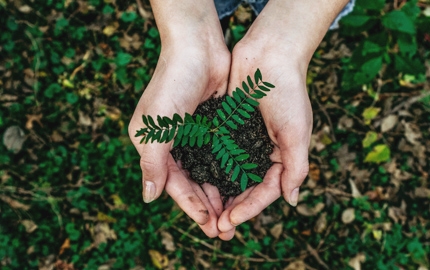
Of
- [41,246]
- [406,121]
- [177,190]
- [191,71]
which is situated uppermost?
[191,71]

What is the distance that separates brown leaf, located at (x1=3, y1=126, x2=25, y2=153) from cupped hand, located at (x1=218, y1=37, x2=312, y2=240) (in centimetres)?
229

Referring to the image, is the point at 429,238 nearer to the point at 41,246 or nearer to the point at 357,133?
the point at 357,133

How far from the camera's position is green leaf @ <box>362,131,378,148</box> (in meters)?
4.01

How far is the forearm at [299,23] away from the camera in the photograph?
2982 mm

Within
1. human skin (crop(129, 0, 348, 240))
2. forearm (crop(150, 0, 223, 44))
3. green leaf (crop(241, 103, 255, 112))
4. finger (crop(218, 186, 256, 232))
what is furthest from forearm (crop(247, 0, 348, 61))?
finger (crop(218, 186, 256, 232))

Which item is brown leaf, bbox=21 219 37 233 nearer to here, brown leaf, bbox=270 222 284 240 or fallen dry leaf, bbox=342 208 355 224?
brown leaf, bbox=270 222 284 240

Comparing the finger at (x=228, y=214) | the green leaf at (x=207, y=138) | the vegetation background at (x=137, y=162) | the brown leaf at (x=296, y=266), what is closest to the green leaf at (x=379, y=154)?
the vegetation background at (x=137, y=162)

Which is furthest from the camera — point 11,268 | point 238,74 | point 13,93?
point 13,93

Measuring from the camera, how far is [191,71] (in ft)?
9.08

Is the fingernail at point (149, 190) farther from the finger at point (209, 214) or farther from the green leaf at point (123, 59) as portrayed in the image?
the green leaf at point (123, 59)

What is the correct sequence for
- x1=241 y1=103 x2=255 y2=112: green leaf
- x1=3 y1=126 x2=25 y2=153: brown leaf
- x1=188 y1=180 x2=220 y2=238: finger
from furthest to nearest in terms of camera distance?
1. x1=3 y1=126 x2=25 y2=153: brown leaf
2. x1=188 y1=180 x2=220 y2=238: finger
3. x1=241 y1=103 x2=255 y2=112: green leaf

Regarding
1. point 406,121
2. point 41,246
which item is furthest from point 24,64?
point 406,121

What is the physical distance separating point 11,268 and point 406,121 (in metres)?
3.95

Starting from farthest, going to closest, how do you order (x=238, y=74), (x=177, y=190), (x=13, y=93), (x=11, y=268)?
(x=13, y=93), (x=11, y=268), (x=238, y=74), (x=177, y=190)
